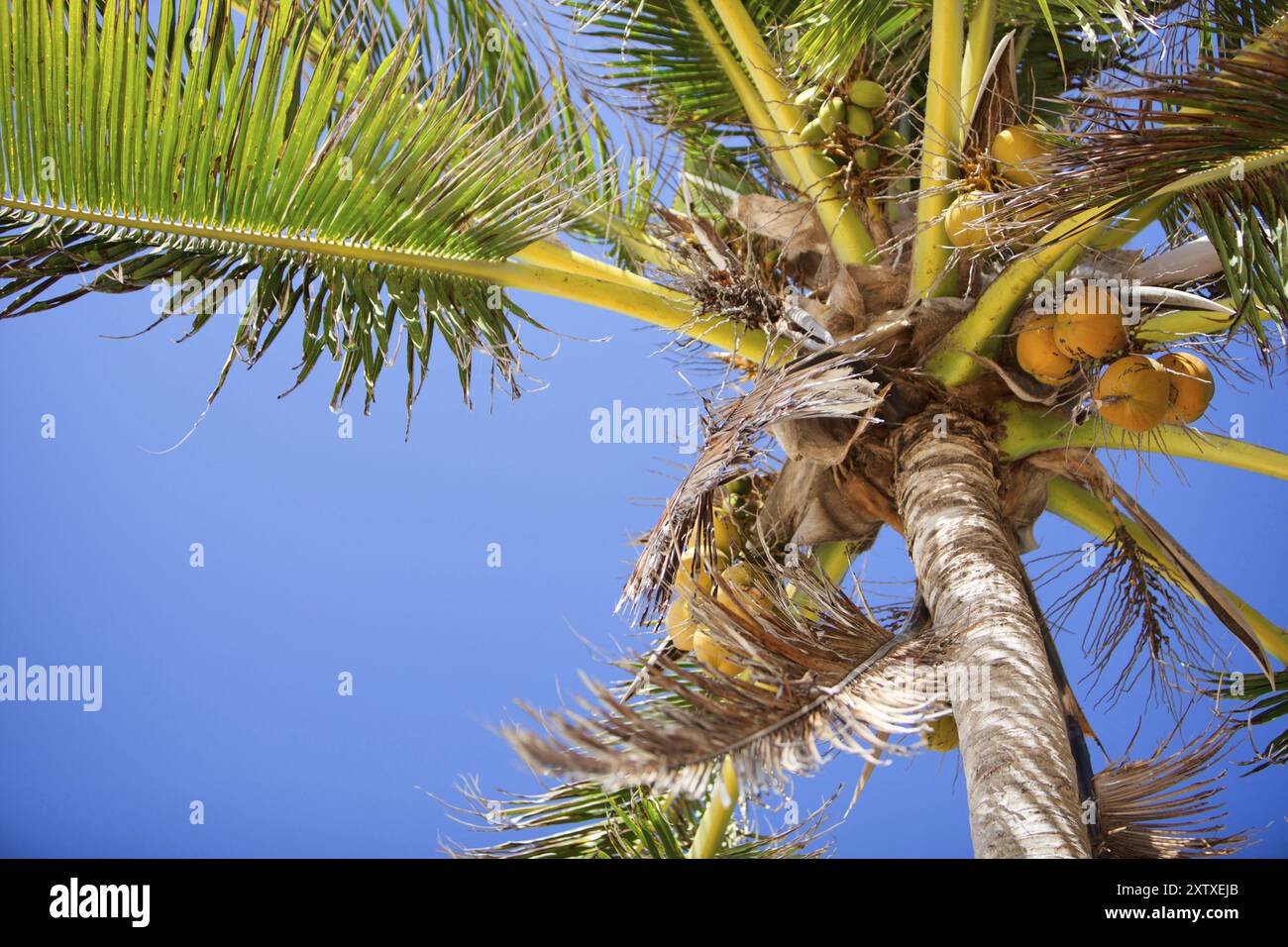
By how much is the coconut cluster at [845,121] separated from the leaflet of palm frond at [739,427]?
701 mm

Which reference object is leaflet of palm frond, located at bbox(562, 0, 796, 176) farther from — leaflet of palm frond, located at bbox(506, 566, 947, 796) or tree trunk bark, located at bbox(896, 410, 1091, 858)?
leaflet of palm frond, located at bbox(506, 566, 947, 796)

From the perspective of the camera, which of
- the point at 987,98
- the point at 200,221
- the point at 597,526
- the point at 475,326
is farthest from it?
the point at 597,526

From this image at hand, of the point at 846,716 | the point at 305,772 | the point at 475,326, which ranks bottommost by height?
the point at 305,772

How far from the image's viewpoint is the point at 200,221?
7.88ft

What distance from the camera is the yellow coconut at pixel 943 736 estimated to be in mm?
2610

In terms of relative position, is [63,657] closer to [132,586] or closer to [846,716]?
[132,586]

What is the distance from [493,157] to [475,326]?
0.39 m

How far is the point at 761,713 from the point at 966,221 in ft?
A: 4.26

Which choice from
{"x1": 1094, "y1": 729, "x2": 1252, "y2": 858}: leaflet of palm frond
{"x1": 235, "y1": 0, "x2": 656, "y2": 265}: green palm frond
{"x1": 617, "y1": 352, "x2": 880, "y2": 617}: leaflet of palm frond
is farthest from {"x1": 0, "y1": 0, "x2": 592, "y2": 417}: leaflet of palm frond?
{"x1": 1094, "y1": 729, "x2": 1252, "y2": 858}: leaflet of palm frond

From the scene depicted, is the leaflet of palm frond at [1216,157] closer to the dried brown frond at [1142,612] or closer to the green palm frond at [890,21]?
the green palm frond at [890,21]

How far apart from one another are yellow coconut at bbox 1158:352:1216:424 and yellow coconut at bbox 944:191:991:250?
1.46 feet

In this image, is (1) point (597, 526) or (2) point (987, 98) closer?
(2) point (987, 98)
